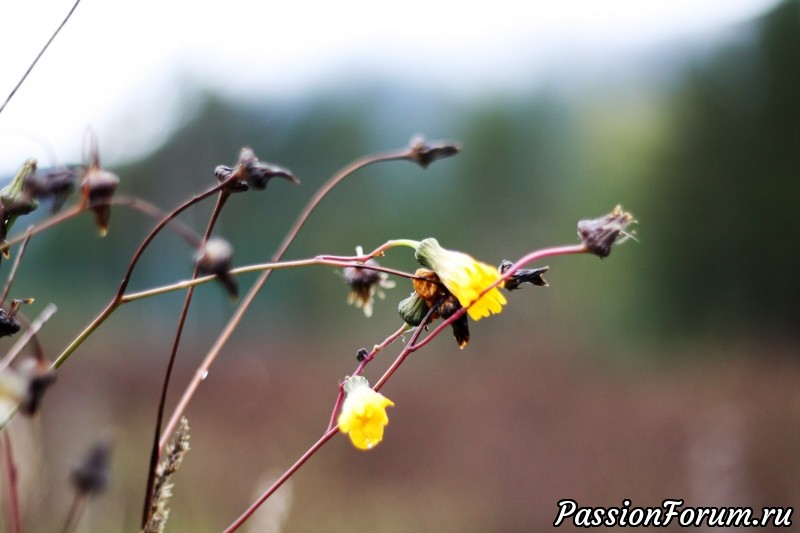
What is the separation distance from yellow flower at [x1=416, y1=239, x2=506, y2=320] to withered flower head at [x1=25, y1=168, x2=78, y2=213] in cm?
25

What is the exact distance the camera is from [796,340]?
8.41 m

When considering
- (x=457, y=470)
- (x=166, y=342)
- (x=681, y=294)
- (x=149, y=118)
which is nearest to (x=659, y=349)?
(x=681, y=294)

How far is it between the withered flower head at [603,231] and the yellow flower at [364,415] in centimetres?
18

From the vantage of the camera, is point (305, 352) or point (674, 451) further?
point (305, 352)

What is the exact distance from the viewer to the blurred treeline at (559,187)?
8.60 meters

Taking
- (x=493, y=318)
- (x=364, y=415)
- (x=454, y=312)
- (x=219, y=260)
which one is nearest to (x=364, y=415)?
(x=364, y=415)

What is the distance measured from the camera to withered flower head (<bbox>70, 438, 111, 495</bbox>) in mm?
370

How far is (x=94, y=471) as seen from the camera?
14.9 inches

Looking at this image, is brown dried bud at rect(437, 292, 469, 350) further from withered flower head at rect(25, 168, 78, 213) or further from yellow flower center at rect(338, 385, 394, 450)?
withered flower head at rect(25, 168, 78, 213)

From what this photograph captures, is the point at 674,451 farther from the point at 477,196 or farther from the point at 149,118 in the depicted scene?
the point at 149,118

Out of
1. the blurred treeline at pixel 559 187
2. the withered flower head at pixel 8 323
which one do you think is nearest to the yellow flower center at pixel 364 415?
the withered flower head at pixel 8 323

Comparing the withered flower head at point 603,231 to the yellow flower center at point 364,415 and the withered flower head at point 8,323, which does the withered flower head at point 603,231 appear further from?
the withered flower head at point 8,323

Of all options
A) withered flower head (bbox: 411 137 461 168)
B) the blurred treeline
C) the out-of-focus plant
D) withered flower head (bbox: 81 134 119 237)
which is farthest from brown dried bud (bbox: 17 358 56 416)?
the blurred treeline

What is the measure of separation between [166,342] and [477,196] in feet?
18.9
